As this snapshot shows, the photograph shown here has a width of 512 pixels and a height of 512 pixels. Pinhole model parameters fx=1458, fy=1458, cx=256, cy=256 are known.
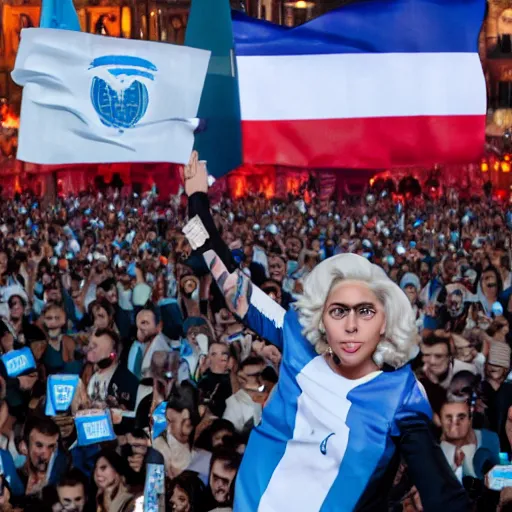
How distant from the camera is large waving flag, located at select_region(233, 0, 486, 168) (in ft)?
28.7

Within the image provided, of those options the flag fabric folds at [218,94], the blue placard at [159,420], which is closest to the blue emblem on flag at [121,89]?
the flag fabric folds at [218,94]

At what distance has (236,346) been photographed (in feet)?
27.7

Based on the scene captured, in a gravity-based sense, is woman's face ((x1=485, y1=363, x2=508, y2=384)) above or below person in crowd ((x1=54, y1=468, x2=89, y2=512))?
above

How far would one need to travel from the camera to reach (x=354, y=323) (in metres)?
3.18

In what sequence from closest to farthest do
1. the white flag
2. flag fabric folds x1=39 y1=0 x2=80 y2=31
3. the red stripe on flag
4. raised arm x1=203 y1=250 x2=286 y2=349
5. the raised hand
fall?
raised arm x1=203 y1=250 x2=286 y2=349
the raised hand
the white flag
the red stripe on flag
flag fabric folds x1=39 y1=0 x2=80 y2=31

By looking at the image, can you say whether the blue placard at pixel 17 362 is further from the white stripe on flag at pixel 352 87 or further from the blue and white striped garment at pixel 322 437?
the blue and white striped garment at pixel 322 437

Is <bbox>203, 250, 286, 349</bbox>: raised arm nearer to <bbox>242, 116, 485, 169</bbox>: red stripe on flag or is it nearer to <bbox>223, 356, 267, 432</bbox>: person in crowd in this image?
<bbox>223, 356, 267, 432</bbox>: person in crowd

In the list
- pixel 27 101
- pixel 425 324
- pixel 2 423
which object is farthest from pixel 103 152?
pixel 425 324

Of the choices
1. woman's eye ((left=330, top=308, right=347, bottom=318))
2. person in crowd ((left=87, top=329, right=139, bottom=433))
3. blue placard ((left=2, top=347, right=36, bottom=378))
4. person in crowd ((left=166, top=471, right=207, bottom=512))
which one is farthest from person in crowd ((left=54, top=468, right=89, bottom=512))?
woman's eye ((left=330, top=308, right=347, bottom=318))

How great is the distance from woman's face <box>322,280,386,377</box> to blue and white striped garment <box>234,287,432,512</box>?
0.06m

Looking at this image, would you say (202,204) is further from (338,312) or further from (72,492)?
(72,492)

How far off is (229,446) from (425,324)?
3837 millimetres

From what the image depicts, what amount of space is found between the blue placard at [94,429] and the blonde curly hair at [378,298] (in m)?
3.44

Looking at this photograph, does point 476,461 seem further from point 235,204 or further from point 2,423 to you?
point 235,204
